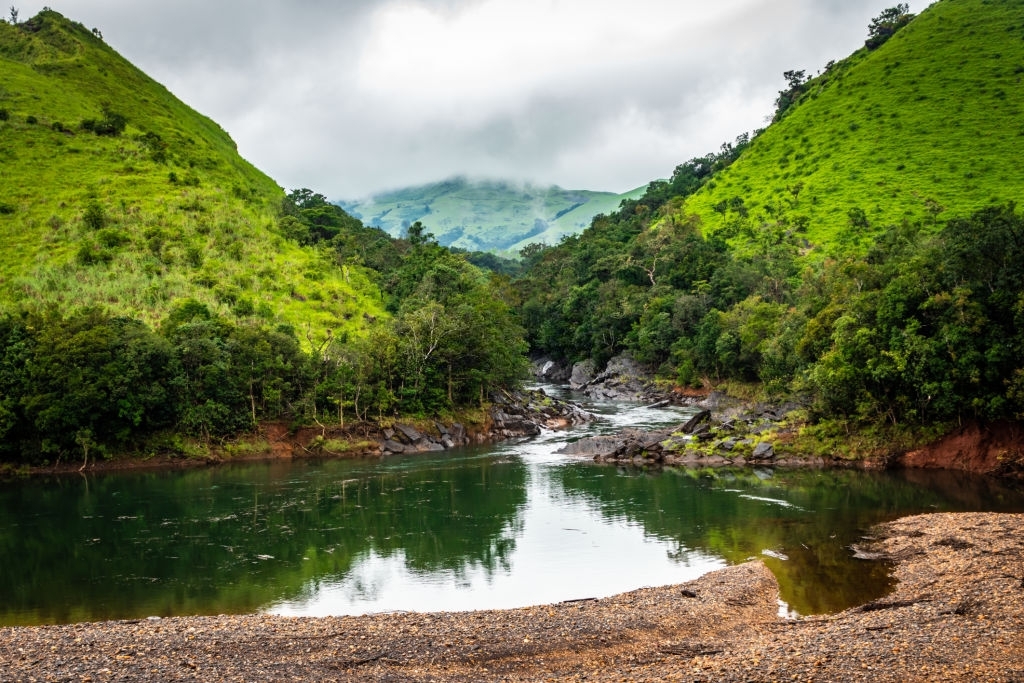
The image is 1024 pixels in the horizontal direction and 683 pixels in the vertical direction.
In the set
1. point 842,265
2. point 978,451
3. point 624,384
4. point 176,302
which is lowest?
point 978,451

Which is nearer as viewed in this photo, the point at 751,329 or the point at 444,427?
the point at 444,427

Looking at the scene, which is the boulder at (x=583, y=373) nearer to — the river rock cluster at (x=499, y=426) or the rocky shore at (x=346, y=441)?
the river rock cluster at (x=499, y=426)

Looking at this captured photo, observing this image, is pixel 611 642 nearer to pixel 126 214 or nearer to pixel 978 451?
pixel 978 451

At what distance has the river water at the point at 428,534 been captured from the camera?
1160 inches

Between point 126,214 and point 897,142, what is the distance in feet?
388

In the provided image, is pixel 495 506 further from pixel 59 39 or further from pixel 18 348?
pixel 59 39

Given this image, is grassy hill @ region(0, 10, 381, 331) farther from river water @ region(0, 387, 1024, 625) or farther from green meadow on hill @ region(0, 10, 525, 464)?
river water @ region(0, 387, 1024, 625)

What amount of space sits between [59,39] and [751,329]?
136 meters

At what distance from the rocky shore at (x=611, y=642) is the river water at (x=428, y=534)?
2761mm

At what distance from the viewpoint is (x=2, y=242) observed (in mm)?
82250

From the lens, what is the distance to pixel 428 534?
131 feet

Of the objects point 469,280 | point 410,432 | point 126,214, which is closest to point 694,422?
point 410,432

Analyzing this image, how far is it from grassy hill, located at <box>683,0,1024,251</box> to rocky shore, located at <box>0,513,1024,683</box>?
87.3 m

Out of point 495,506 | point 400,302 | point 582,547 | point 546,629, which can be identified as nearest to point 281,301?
point 400,302
